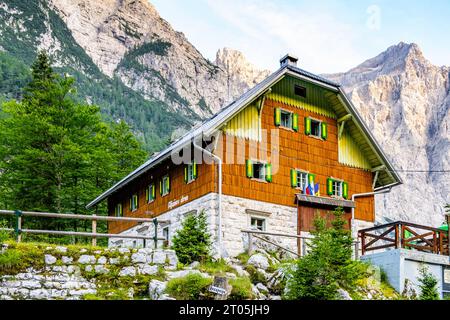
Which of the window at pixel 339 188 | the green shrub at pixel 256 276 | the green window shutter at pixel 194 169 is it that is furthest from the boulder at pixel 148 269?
the window at pixel 339 188

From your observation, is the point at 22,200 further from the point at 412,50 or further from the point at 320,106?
the point at 412,50

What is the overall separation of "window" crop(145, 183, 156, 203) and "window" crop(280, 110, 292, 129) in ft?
24.3

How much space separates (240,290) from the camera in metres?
19.6

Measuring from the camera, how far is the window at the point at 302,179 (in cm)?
2949

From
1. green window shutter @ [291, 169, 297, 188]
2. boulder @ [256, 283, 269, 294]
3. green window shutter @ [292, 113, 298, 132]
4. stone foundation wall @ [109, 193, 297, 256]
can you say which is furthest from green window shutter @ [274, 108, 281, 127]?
boulder @ [256, 283, 269, 294]

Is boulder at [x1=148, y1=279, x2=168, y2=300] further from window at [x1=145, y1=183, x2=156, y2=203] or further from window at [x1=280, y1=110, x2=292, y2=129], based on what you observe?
window at [x1=145, y1=183, x2=156, y2=203]

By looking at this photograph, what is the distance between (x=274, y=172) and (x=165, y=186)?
563 centimetres

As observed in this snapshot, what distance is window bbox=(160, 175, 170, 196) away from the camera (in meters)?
30.7

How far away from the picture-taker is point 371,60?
645ft

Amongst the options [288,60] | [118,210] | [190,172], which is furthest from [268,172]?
[118,210]

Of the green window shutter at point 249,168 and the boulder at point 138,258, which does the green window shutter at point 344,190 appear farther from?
the boulder at point 138,258

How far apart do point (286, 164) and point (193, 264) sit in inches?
334

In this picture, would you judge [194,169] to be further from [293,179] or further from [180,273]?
[180,273]
